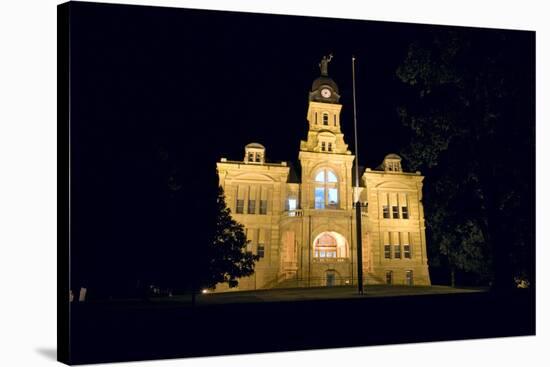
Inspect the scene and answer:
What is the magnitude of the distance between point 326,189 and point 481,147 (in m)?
2.74

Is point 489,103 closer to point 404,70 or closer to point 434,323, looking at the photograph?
point 404,70

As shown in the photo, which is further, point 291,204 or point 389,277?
point 291,204

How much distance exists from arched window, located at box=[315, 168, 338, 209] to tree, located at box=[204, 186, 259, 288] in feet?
6.53

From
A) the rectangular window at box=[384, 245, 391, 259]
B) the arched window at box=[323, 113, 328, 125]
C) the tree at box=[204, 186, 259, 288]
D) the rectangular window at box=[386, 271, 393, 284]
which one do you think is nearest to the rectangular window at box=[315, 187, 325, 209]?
the rectangular window at box=[384, 245, 391, 259]

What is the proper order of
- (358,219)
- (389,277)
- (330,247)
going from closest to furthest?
1. (330,247)
2. (389,277)
3. (358,219)

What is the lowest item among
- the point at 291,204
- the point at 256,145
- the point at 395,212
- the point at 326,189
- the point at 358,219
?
the point at 358,219

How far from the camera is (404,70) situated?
1395 cm

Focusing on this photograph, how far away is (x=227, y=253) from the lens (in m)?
12.6

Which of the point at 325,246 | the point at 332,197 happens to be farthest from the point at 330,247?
the point at 332,197

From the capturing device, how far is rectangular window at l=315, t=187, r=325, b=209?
14.4 metres

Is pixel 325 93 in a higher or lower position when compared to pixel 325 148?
higher

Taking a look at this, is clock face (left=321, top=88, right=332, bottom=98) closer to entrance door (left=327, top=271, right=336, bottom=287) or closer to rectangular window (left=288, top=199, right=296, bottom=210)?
rectangular window (left=288, top=199, right=296, bottom=210)

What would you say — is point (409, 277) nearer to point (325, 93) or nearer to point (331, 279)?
point (331, 279)

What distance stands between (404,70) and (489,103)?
1600 millimetres
